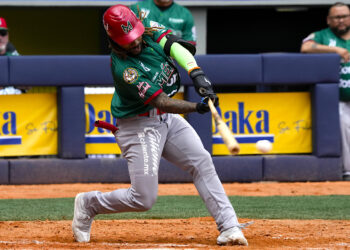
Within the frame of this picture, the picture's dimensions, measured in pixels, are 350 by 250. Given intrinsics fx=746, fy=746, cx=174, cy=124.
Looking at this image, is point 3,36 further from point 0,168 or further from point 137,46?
point 137,46

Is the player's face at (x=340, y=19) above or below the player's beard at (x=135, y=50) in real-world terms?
above

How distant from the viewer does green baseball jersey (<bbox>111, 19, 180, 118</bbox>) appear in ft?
16.1

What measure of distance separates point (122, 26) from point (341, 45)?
5848 mm

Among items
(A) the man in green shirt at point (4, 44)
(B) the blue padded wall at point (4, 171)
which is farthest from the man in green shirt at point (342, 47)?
(B) the blue padded wall at point (4, 171)

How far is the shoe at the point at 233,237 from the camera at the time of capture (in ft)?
16.8

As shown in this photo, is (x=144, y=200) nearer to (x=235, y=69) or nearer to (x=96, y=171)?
(x=96, y=171)

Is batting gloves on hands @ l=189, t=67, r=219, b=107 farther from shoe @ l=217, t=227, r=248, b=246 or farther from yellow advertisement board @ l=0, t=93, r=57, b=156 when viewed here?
yellow advertisement board @ l=0, t=93, r=57, b=156

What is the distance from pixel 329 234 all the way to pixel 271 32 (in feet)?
34.7

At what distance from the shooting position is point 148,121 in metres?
5.22

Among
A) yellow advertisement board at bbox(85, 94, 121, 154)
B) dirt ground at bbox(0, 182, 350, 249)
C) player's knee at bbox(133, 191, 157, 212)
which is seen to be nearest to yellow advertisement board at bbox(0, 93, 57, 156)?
yellow advertisement board at bbox(85, 94, 121, 154)

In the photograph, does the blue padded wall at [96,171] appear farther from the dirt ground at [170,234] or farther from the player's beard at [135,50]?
the player's beard at [135,50]

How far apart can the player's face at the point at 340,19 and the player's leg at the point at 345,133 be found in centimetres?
100

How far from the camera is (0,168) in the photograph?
9336 millimetres

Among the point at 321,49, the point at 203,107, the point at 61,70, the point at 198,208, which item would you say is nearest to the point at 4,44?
the point at 61,70
